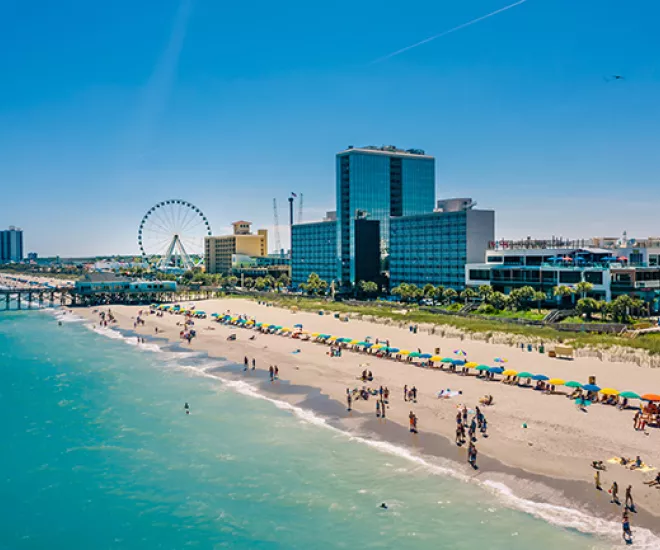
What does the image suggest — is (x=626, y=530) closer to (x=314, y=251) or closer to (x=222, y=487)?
(x=222, y=487)

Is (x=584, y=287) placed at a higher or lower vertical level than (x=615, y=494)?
higher

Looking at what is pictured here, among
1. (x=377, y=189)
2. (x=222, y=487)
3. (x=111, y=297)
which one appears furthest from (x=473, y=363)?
(x=111, y=297)

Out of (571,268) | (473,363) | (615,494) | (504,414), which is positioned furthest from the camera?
(571,268)

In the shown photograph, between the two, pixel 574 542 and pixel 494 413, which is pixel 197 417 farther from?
pixel 574 542

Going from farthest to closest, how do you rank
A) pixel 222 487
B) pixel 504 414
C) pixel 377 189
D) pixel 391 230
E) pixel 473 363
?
pixel 377 189, pixel 391 230, pixel 473 363, pixel 504 414, pixel 222 487

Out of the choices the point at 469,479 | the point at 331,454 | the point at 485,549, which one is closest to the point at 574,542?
the point at 485,549

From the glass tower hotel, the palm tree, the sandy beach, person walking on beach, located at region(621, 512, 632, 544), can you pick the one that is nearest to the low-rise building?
the palm tree
